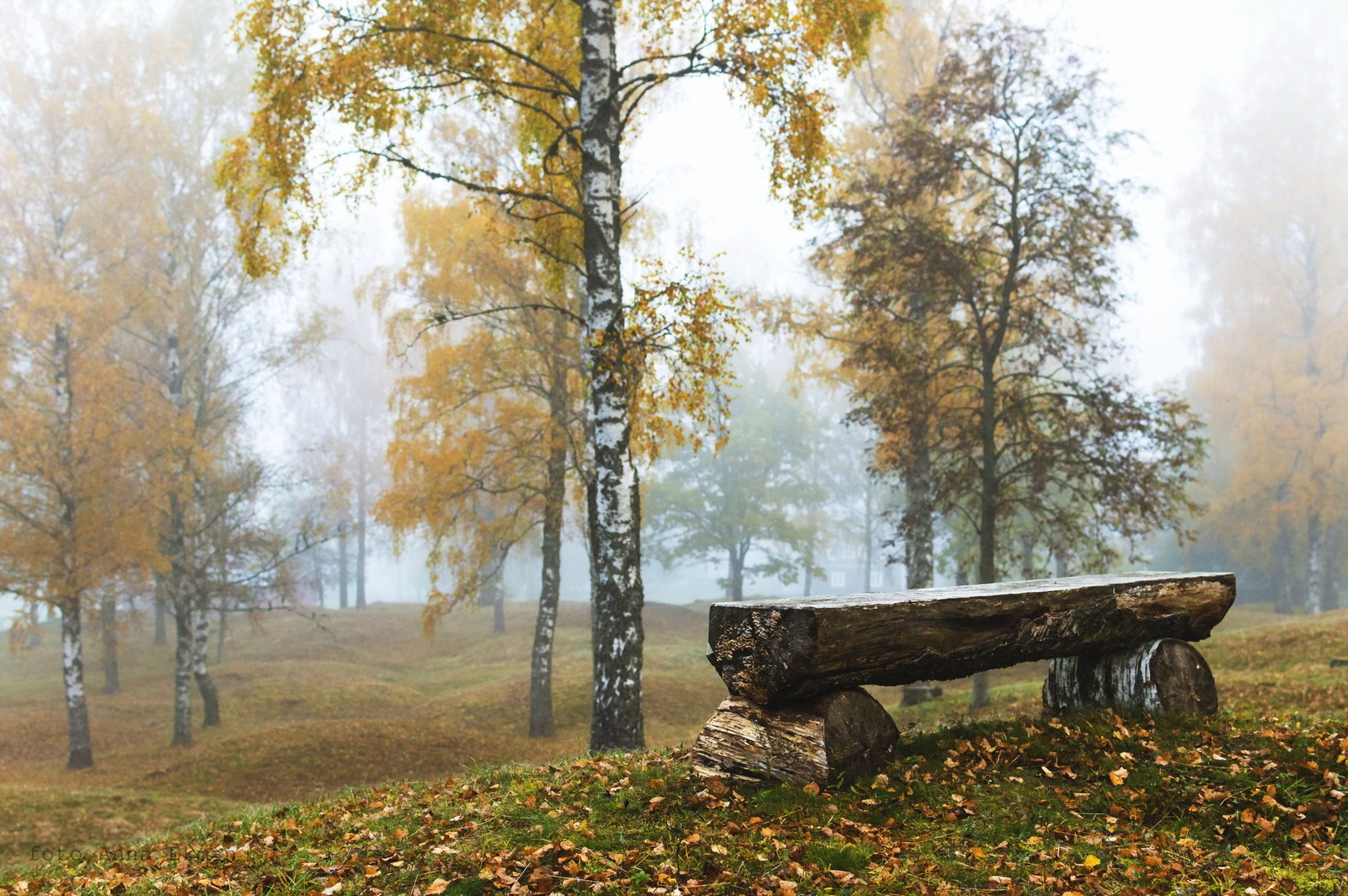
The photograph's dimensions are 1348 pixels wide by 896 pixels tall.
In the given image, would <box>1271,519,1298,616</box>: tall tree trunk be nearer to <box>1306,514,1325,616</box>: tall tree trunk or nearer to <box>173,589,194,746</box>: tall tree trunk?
<box>1306,514,1325,616</box>: tall tree trunk

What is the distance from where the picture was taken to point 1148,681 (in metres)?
6.12

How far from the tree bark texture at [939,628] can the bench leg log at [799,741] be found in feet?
0.42

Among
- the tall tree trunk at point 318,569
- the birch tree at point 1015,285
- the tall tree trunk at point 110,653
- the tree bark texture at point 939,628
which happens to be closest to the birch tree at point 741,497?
the tall tree trunk at point 318,569

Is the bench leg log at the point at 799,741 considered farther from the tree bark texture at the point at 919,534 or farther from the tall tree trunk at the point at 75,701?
the tall tree trunk at the point at 75,701

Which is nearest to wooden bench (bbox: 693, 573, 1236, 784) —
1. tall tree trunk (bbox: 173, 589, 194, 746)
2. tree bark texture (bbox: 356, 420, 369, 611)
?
tall tree trunk (bbox: 173, 589, 194, 746)

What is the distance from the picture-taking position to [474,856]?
4316mm

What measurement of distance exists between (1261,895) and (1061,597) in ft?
7.91

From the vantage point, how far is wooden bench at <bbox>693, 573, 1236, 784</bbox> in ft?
16.1

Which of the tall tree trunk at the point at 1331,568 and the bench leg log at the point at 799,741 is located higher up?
the bench leg log at the point at 799,741

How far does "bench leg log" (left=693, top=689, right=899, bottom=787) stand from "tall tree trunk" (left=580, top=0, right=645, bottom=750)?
3592 millimetres

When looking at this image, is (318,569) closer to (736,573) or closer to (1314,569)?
(736,573)

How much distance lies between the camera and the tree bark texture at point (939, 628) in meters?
4.86

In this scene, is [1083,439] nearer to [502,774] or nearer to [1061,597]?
[1061,597]

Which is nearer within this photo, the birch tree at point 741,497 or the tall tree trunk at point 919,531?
the tall tree trunk at point 919,531
